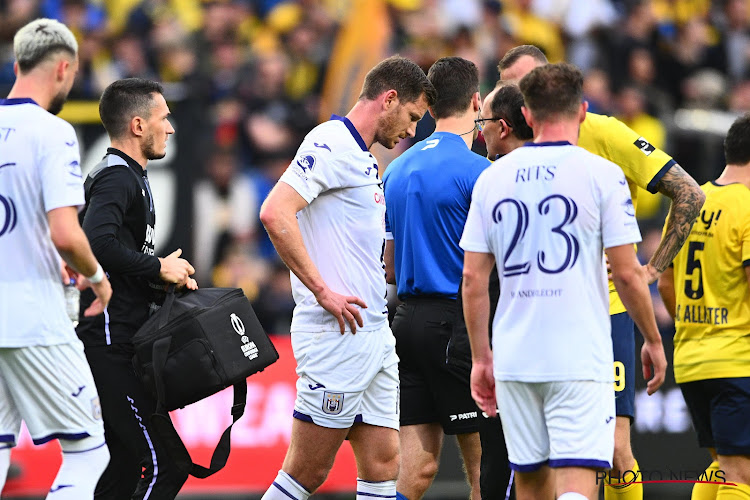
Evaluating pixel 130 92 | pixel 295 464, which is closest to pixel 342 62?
pixel 130 92

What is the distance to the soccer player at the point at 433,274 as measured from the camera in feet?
20.5

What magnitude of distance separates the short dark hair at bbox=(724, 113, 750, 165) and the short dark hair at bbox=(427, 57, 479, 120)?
5.10 feet

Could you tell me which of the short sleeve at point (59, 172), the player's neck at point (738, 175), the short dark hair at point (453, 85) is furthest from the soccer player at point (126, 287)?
the player's neck at point (738, 175)

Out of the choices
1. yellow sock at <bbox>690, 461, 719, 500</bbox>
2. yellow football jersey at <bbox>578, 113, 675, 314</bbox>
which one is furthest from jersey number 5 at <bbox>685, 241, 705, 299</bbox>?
yellow sock at <bbox>690, 461, 719, 500</bbox>

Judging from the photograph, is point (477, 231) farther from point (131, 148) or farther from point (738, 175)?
point (738, 175)

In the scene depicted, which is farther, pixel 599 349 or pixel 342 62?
pixel 342 62

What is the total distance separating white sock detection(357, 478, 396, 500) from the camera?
19.2 feet

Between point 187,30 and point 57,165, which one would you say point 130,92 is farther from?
point 187,30

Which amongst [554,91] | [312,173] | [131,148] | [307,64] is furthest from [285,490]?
[307,64]

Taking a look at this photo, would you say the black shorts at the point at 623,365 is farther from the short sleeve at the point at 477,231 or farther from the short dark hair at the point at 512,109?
the short sleeve at the point at 477,231

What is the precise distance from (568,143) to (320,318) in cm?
163

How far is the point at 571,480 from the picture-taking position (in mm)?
4715

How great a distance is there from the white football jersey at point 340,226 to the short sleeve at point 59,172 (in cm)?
115

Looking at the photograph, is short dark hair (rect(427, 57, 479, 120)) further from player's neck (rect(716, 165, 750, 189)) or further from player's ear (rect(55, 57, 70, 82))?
player's ear (rect(55, 57, 70, 82))
